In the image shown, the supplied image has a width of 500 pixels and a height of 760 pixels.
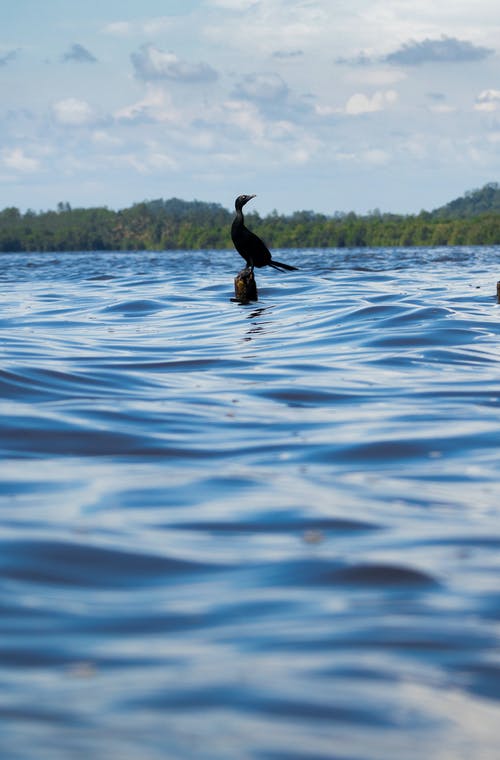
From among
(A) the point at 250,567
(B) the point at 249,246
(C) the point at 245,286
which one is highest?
(B) the point at 249,246

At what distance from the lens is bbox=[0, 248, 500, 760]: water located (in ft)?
8.87

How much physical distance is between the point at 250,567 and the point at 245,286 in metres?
14.9

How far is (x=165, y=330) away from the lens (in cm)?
1495

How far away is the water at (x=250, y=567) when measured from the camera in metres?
2.71

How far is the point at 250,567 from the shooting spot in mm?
3955

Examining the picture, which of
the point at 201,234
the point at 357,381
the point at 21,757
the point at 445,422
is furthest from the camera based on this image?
the point at 201,234

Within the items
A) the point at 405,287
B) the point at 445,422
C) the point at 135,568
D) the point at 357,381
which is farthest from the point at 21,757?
the point at 405,287

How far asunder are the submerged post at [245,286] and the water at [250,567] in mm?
8945

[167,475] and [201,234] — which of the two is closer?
[167,475]

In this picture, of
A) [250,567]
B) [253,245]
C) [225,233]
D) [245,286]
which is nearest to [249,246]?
[253,245]

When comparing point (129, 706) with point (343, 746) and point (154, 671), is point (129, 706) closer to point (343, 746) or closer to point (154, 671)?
point (154, 671)

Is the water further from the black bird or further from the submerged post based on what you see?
the submerged post

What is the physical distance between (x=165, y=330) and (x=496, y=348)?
5.07 metres

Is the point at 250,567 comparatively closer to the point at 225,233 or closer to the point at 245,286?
the point at 245,286
